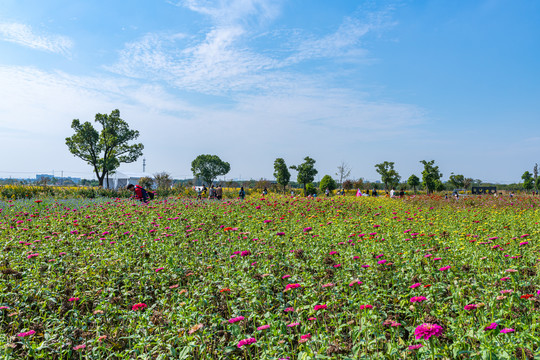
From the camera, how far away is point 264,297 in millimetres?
3934

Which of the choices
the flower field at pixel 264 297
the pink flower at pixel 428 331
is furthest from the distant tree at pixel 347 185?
the pink flower at pixel 428 331

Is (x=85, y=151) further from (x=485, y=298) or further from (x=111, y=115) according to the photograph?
(x=485, y=298)

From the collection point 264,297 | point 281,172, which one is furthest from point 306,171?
point 264,297

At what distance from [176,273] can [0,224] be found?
5.72m

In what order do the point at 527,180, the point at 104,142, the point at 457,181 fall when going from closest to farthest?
the point at 104,142 → the point at 527,180 → the point at 457,181

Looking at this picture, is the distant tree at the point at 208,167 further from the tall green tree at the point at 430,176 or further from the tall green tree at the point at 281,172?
the tall green tree at the point at 430,176

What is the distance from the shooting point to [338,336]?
2971 millimetres

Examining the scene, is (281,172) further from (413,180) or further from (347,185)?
(413,180)

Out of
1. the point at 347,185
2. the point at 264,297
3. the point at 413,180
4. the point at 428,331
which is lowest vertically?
the point at 264,297

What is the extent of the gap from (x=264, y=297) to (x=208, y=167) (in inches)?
3367

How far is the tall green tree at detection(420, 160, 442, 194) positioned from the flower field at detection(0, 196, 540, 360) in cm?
4622

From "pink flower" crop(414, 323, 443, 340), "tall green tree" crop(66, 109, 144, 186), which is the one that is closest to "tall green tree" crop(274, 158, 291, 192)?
"tall green tree" crop(66, 109, 144, 186)

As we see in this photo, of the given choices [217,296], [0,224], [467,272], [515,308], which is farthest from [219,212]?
[515,308]

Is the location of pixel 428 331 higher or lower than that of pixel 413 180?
lower
